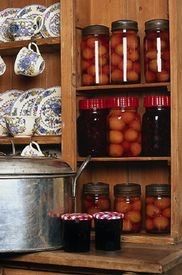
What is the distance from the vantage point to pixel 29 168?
1.76 metres

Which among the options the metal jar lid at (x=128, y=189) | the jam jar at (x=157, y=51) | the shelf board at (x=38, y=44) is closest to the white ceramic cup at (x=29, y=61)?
the shelf board at (x=38, y=44)

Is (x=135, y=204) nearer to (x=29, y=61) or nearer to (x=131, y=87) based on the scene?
(x=131, y=87)

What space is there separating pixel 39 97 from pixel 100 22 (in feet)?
1.10

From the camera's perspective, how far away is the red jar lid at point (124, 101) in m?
1.99

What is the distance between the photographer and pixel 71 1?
6.68ft

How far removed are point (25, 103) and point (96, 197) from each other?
43 cm

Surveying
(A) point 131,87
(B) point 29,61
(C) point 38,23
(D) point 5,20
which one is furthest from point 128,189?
(D) point 5,20

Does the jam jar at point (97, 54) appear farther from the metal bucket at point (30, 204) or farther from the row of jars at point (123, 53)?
the metal bucket at point (30, 204)

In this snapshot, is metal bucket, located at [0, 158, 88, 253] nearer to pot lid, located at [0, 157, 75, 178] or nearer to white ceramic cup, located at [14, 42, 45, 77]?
pot lid, located at [0, 157, 75, 178]

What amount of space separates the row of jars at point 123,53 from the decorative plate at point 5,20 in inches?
13.0

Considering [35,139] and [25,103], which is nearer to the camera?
[35,139]

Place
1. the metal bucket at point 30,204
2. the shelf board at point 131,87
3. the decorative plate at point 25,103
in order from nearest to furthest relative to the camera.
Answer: the metal bucket at point 30,204 → the shelf board at point 131,87 → the decorative plate at point 25,103

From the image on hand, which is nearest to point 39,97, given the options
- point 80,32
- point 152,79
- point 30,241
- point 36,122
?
point 36,122

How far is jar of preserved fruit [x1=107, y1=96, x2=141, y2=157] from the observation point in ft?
6.49
